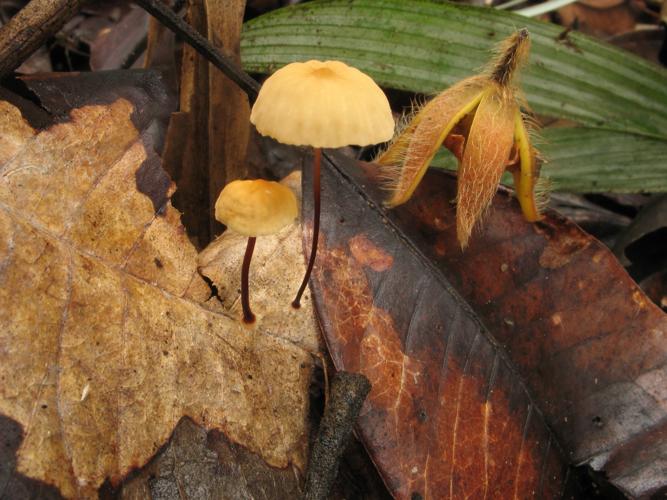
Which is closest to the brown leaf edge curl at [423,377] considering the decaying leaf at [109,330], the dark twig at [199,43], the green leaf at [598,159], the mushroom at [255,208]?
the decaying leaf at [109,330]

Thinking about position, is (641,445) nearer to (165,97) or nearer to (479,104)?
(479,104)

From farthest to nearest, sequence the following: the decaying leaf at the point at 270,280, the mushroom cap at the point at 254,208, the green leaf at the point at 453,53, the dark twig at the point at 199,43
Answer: the green leaf at the point at 453,53 → the dark twig at the point at 199,43 → the decaying leaf at the point at 270,280 → the mushroom cap at the point at 254,208

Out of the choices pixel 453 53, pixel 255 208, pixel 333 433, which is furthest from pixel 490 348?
pixel 453 53

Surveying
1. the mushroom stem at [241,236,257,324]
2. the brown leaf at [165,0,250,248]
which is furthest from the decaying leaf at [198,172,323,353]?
the brown leaf at [165,0,250,248]

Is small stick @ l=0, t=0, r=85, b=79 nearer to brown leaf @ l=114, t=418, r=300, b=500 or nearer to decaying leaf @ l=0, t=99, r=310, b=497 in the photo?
decaying leaf @ l=0, t=99, r=310, b=497

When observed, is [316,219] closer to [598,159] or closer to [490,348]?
[490,348]

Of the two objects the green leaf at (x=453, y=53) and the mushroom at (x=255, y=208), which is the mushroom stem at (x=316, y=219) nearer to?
the mushroom at (x=255, y=208)

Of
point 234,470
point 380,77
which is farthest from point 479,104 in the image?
point 234,470
